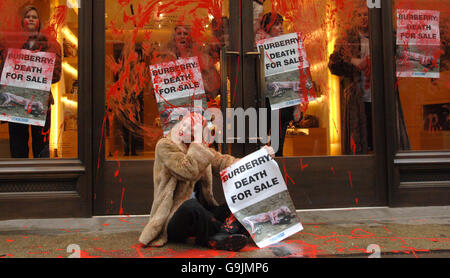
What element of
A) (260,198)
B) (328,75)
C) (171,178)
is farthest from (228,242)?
(328,75)

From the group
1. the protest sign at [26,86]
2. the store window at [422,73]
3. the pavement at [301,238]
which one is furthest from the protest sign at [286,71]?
the protest sign at [26,86]

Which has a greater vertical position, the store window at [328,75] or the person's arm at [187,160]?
the store window at [328,75]

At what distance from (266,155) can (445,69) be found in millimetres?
3360

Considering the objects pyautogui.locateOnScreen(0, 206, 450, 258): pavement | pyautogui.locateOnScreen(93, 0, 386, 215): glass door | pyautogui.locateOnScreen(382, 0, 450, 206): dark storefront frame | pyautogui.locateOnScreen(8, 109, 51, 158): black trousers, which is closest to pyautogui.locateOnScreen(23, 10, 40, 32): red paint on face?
pyautogui.locateOnScreen(93, 0, 386, 215): glass door

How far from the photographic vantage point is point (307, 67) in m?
5.09

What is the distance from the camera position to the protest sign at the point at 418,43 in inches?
202

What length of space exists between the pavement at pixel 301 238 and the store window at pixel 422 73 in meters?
1.00

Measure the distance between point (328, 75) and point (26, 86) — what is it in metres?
3.93

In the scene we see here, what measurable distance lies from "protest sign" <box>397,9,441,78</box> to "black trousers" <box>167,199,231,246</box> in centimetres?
339

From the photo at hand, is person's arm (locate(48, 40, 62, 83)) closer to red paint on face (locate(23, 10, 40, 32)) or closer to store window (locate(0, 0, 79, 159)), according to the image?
store window (locate(0, 0, 79, 159))

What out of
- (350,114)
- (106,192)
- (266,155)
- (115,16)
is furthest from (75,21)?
(350,114)

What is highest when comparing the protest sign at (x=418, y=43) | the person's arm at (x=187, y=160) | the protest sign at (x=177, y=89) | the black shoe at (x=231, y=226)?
the protest sign at (x=418, y=43)

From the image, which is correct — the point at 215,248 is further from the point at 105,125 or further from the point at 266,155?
the point at 105,125

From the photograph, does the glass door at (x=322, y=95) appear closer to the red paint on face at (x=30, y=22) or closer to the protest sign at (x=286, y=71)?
the protest sign at (x=286, y=71)
